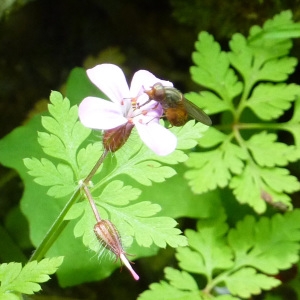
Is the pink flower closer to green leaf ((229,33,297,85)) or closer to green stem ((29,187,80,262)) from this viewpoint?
green stem ((29,187,80,262))

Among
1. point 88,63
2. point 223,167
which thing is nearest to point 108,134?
point 223,167

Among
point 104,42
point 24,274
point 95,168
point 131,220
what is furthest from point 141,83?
point 104,42

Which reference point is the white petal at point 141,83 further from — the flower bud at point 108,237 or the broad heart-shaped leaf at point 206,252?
the broad heart-shaped leaf at point 206,252

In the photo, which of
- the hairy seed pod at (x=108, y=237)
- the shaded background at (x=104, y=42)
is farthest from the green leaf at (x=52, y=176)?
the shaded background at (x=104, y=42)

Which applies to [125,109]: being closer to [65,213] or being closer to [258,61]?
[65,213]

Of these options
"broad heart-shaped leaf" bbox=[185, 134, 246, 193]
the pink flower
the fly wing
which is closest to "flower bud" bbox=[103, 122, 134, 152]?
the pink flower

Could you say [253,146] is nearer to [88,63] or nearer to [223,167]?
[223,167]
